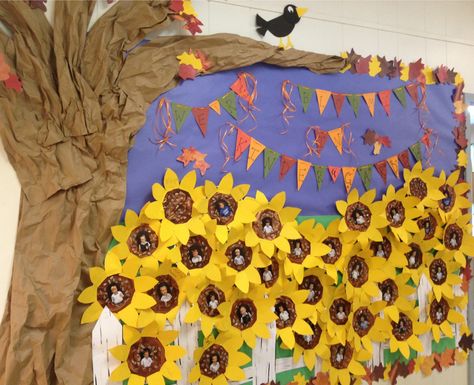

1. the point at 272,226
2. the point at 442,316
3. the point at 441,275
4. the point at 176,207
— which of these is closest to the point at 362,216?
the point at 272,226

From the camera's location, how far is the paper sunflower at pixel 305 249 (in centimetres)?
150

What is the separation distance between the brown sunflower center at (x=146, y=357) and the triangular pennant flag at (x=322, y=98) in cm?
97

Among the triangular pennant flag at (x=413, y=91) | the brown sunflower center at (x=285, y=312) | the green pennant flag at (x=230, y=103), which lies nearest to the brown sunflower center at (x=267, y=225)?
the brown sunflower center at (x=285, y=312)

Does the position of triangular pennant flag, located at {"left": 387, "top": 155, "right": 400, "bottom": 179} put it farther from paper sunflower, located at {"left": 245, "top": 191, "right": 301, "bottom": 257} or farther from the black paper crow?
the black paper crow

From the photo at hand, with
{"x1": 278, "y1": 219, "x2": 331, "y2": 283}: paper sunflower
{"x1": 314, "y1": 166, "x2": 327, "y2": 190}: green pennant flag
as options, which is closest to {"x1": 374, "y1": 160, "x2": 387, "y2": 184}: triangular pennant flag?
{"x1": 314, "y1": 166, "x2": 327, "y2": 190}: green pennant flag

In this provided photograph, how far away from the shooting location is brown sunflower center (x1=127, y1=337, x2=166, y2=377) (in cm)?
132

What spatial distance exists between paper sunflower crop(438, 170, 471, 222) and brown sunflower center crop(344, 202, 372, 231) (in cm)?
37

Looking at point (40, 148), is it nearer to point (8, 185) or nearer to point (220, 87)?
point (8, 185)

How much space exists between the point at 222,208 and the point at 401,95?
35.3 inches

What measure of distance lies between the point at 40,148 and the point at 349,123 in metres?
1.06

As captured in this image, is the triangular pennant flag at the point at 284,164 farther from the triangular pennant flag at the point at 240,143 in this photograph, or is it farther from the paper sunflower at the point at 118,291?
the paper sunflower at the point at 118,291

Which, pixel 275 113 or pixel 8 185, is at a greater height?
pixel 275 113

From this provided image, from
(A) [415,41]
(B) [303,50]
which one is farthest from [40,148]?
(A) [415,41]

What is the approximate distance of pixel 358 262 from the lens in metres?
1.64
